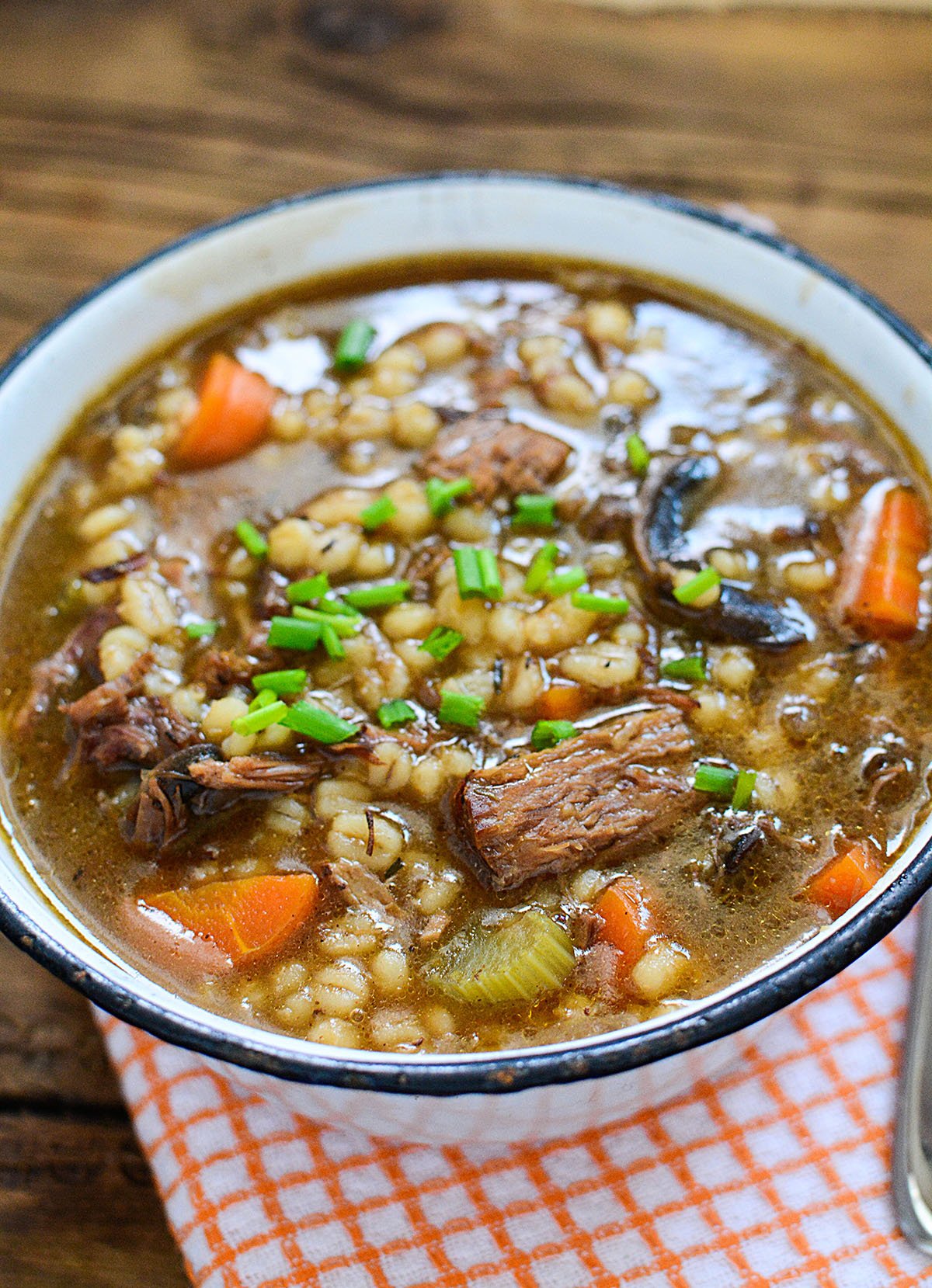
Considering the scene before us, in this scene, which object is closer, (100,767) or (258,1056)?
(258,1056)

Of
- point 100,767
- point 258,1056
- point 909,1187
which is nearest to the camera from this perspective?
point 258,1056

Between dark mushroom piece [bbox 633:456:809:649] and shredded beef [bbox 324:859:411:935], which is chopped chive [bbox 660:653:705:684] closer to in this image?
dark mushroom piece [bbox 633:456:809:649]

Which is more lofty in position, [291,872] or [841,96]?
[841,96]

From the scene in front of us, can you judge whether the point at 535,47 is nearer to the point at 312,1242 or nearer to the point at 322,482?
the point at 322,482

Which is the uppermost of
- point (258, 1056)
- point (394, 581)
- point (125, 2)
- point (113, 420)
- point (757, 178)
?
point (125, 2)

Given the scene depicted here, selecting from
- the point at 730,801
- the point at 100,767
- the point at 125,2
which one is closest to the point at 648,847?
the point at 730,801

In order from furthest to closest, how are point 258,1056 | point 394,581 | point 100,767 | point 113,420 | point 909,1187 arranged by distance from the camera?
1. point 113,420
2. point 394,581
3. point 100,767
4. point 909,1187
5. point 258,1056

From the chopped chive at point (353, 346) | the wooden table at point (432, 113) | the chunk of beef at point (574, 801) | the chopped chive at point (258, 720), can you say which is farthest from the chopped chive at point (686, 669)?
the wooden table at point (432, 113)
